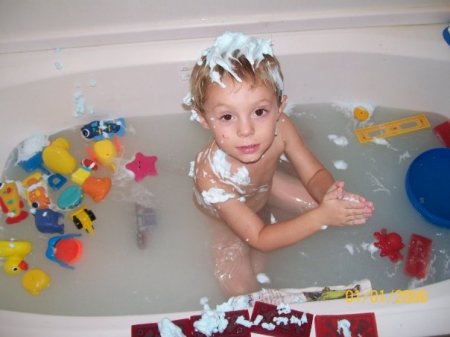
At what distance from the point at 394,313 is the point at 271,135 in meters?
0.42

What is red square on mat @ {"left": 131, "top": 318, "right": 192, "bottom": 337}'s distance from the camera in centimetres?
79

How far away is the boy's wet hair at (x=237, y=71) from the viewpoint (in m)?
0.81

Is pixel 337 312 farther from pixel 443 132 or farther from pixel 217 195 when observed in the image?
pixel 443 132

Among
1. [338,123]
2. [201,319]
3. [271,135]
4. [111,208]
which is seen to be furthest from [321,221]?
[111,208]

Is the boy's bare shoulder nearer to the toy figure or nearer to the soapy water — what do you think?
the soapy water

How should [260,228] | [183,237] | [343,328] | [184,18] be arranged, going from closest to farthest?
[343,328], [260,228], [184,18], [183,237]

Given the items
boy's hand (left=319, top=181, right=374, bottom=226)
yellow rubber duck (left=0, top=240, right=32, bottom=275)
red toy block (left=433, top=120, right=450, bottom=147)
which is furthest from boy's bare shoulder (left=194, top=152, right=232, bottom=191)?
red toy block (left=433, top=120, right=450, bottom=147)

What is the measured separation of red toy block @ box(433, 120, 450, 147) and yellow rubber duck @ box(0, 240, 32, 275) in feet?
4.11

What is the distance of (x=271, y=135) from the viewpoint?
87 cm

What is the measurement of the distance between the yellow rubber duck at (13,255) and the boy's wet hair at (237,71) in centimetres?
66

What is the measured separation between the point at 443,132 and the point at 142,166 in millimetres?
926

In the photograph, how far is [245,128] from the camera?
32.6 inches

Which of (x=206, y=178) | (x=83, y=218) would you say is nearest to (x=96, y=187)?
(x=83, y=218)

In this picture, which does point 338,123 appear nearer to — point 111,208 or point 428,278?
point 428,278
